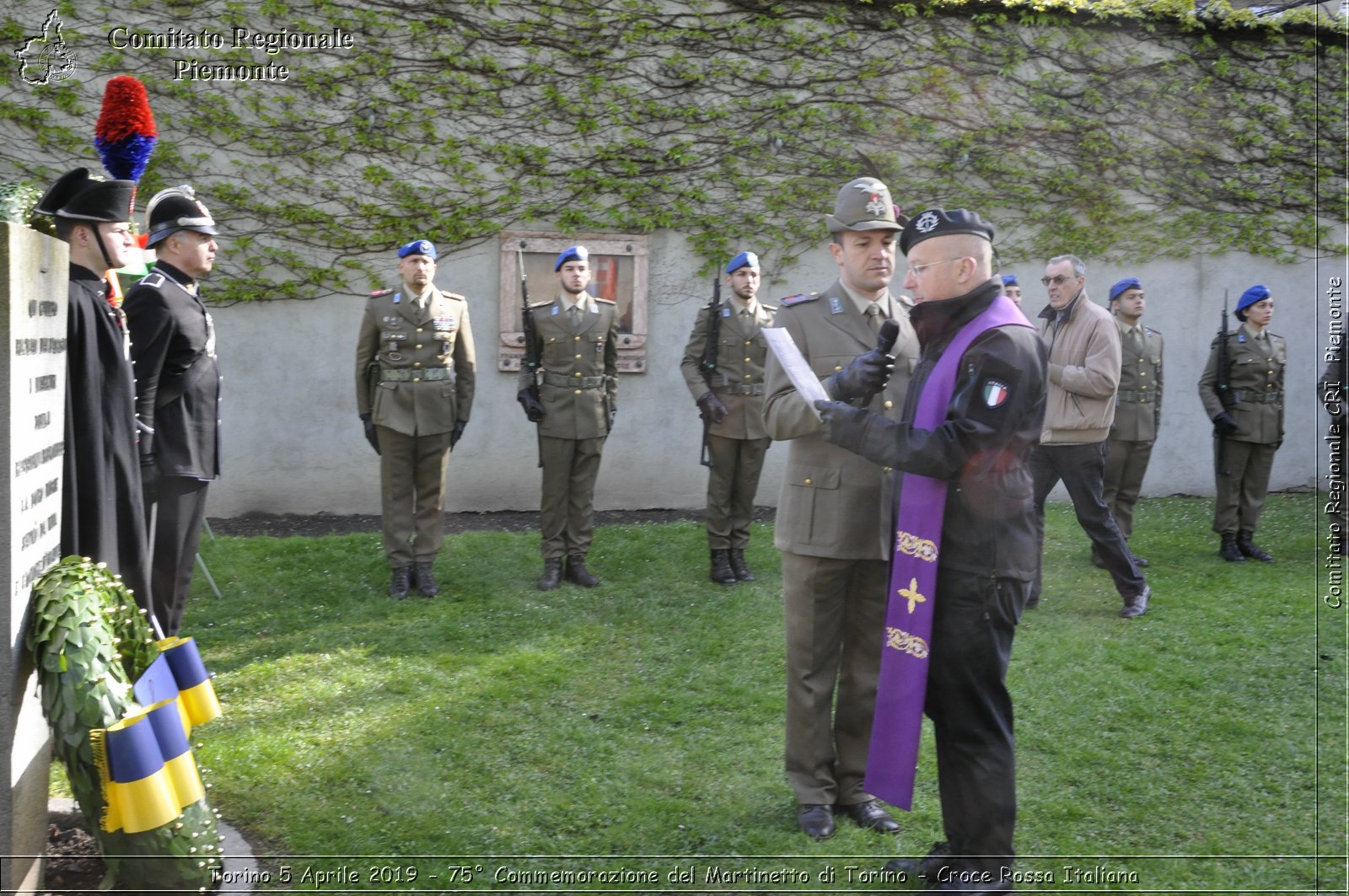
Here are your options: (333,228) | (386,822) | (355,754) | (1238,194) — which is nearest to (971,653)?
(386,822)

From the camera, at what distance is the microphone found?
11.6 feet

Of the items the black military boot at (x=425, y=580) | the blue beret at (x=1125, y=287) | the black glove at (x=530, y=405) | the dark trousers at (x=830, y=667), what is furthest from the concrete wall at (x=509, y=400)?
the dark trousers at (x=830, y=667)

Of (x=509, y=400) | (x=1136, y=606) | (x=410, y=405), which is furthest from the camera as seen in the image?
(x=509, y=400)

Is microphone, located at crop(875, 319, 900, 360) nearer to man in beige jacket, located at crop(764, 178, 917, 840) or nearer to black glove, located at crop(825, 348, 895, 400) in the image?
black glove, located at crop(825, 348, 895, 400)

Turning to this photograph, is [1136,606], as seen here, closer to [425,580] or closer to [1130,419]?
[1130,419]

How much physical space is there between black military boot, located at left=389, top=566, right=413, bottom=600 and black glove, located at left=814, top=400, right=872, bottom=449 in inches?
174

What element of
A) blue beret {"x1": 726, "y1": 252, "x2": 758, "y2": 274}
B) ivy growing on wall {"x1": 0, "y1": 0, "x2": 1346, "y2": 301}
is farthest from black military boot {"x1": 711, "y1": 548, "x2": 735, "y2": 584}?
ivy growing on wall {"x1": 0, "y1": 0, "x2": 1346, "y2": 301}

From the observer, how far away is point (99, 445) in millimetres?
3861

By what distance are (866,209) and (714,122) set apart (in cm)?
658

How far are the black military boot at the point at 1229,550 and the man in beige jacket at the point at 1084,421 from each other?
6.79 feet

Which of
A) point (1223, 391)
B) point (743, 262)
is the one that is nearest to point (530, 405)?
point (743, 262)

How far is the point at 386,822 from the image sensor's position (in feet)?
13.3

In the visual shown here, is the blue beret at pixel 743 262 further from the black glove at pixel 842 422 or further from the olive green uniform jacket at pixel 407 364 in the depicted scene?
the black glove at pixel 842 422

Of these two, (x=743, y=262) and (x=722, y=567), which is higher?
(x=743, y=262)
